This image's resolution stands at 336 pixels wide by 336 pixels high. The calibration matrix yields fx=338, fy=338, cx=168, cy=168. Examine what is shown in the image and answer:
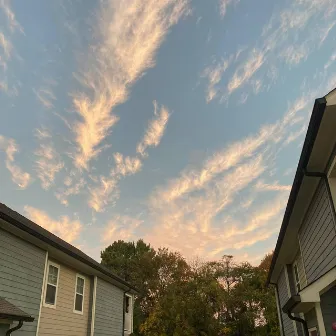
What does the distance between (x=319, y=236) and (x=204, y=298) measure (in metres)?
19.5

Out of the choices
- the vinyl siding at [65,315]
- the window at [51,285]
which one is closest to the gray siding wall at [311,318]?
the vinyl siding at [65,315]

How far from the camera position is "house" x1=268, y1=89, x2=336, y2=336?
14.6 ft

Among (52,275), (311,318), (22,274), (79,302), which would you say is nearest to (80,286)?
(79,302)

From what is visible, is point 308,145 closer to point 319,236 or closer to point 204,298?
point 319,236

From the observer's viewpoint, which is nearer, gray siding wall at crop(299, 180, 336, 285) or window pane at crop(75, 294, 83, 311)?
gray siding wall at crop(299, 180, 336, 285)

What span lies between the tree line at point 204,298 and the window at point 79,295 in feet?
32.7

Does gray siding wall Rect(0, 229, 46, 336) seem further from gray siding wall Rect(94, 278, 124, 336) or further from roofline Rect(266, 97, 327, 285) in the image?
roofline Rect(266, 97, 327, 285)

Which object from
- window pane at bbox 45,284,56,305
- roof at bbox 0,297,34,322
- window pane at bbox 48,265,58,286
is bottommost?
roof at bbox 0,297,34,322

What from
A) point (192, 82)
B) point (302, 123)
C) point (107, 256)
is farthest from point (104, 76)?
point (107, 256)

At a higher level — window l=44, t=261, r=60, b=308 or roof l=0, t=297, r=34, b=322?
window l=44, t=261, r=60, b=308

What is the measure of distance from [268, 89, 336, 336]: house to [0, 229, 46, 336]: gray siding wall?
6.05 metres

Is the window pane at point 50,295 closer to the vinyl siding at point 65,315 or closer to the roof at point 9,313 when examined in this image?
the vinyl siding at point 65,315

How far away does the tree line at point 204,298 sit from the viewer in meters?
23.8

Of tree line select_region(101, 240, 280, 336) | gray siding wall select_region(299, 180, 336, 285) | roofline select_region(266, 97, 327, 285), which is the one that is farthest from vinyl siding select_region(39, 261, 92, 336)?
tree line select_region(101, 240, 280, 336)
